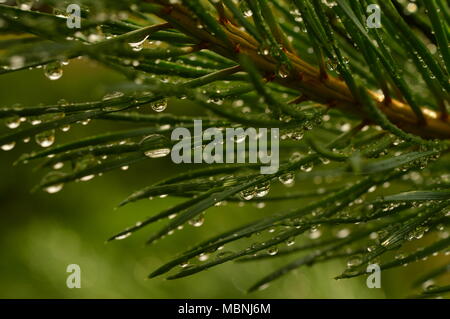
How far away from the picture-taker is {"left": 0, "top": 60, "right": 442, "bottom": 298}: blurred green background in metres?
1.00

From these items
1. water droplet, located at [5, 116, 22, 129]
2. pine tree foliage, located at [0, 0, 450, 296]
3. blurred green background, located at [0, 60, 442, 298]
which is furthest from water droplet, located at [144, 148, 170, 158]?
blurred green background, located at [0, 60, 442, 298]

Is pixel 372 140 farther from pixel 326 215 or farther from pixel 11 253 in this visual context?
pixel 11 253

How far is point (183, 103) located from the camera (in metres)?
1.42

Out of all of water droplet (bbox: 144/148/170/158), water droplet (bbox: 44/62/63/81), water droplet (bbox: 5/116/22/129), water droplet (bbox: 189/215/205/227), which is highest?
water droplet (bbox: 44/62/63/81)

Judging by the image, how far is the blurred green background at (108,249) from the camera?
996mm

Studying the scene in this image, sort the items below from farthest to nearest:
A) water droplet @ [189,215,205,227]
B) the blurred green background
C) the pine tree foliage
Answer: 1. the blurred green background
2. water droplet @ [189,215,205,227]
3. the pine tree foliage

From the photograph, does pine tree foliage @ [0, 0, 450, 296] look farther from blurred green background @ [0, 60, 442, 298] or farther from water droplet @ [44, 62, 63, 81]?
blurred green background @ [0, 60, 442, 298]

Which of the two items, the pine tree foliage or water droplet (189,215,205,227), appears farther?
water droplet (189,215,205,227)

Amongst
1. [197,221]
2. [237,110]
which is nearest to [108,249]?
[197,221]

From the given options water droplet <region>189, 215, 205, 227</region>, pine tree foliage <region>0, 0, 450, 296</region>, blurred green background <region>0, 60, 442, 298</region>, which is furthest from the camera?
blurred green background <region>0, 60, 442, 298</region>

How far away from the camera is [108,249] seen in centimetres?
112

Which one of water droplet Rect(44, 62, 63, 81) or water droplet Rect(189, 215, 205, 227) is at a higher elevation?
water droplet Rect(44, 62, 63, 81)
